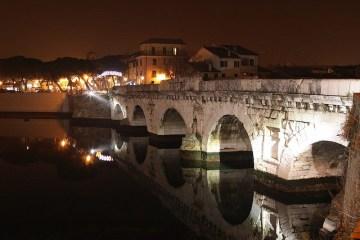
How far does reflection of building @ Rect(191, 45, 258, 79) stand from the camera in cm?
6221

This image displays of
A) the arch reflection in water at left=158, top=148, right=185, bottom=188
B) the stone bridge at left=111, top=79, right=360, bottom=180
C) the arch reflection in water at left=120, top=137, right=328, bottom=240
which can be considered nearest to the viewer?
the stone bridge at left=111, top=79, right=360, bottom=180

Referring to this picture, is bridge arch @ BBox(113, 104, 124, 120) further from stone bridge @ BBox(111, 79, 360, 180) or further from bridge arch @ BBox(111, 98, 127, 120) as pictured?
stone bridge @ BBox(111, 79, 360, 180)

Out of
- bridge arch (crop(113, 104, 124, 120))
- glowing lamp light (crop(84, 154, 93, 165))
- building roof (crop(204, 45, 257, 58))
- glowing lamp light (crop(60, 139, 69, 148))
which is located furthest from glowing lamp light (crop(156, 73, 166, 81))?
glowing lamp light (crop(84, 154, 93, 165))

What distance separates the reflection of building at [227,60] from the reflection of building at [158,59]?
9.57 metres

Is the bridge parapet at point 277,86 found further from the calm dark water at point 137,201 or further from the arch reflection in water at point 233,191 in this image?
the arch reflection in water at point 233,191

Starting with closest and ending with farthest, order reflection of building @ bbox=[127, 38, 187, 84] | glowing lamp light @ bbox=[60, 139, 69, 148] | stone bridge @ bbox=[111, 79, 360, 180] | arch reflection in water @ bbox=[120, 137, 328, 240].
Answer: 1. stone bridge @ bbox=[111, 79, 360, 180]
2. arch reflection in water @ bbox=[120, 137, 328, 240]
3. glowing lamp light @ bbox=[60, 139, 69, 148]
4. reflection of building @ bbox=[127, 38, 187, 84]

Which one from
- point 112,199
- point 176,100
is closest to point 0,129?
point 176,100

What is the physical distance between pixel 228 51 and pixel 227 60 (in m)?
2.14

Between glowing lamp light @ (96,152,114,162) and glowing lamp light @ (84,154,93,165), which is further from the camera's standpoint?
→ glowing lamp light @ (96,152,114,162)

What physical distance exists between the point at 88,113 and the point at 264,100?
156 feet

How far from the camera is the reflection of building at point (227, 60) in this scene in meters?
62.2

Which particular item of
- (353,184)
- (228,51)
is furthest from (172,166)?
(228,51)

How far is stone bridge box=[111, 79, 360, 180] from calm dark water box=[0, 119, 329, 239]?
1.80m

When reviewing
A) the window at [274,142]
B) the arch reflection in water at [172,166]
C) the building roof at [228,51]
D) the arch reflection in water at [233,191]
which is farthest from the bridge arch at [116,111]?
the window at [274,142]
